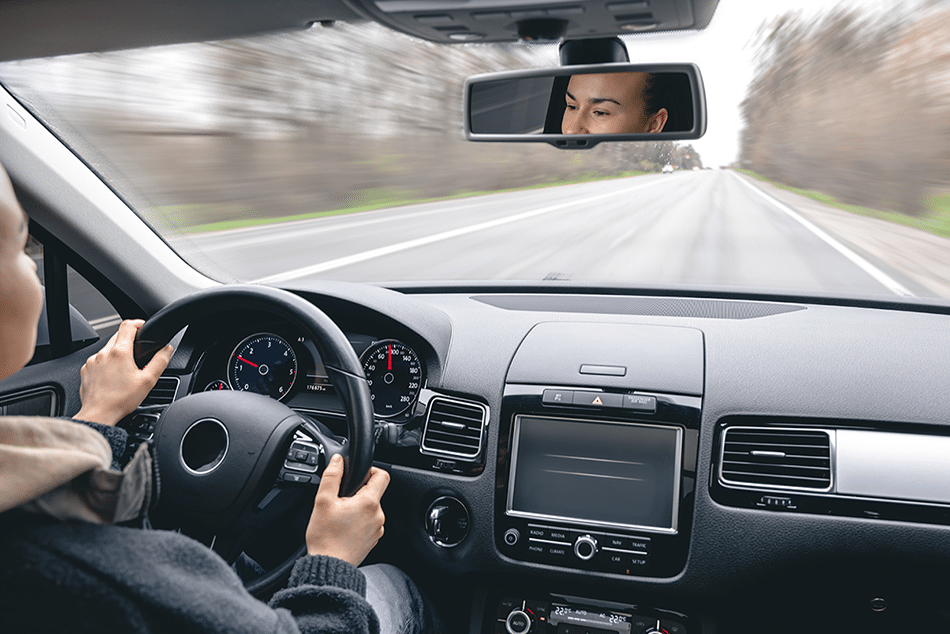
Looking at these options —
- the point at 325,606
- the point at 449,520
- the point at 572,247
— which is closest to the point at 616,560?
the point at 449,520

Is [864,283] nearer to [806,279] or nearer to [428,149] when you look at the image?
[806,279]

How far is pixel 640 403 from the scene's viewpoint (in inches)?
101

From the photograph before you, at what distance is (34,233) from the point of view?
296 cm

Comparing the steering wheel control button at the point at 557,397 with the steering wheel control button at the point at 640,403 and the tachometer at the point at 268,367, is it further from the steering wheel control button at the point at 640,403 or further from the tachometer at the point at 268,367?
the tachometer at the point at 268,367

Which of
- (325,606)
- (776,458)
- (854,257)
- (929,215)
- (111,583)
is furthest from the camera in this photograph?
(929,215)

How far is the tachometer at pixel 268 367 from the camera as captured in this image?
9.45 feet

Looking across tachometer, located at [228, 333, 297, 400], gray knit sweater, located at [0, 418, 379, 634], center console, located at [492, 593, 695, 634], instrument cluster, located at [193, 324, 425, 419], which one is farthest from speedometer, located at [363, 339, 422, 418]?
gray knit sweater, located at [0, 418, 379, 634]

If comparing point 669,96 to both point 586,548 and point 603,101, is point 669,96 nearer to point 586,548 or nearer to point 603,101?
point 603,101

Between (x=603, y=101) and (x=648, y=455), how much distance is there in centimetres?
128

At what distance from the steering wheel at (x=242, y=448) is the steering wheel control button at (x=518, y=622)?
0.89 meters

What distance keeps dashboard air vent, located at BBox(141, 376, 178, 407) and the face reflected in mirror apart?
70.0 inches

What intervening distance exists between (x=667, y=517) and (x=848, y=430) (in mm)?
645

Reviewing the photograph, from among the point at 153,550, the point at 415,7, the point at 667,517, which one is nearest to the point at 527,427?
the point at 667,517

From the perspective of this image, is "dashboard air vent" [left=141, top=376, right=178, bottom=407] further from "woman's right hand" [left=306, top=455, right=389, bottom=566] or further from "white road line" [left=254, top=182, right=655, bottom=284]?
"woman's right hand" [left=306, top=455, right=389, bottom=566]
